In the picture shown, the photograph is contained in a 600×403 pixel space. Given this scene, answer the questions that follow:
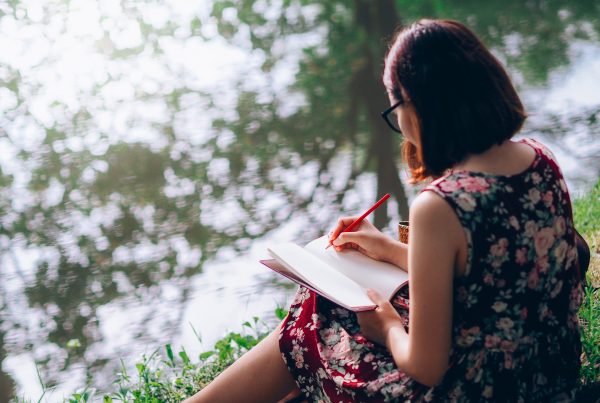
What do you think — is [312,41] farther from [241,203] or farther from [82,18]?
[241,203]

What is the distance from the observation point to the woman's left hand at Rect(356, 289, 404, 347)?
153 centimetres

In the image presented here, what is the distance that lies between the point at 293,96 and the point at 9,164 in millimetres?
2037

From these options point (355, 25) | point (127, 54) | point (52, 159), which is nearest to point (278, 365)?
point (52, 159)

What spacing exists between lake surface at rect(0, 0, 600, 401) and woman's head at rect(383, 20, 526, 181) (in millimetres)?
1938

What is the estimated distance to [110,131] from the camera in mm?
5223

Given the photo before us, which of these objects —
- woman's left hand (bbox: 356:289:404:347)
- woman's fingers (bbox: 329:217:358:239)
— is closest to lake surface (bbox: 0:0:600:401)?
woman's fingers (bbox: 329:217:358:239)

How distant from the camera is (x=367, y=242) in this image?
6.04 feet

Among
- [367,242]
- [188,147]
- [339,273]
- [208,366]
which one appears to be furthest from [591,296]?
[188,147]

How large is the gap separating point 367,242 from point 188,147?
10.7 feet

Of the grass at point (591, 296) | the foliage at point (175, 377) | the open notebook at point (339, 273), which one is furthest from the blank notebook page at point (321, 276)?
the foliage at point (175, 377)

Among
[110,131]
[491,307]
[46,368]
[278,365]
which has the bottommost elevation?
[46,368]

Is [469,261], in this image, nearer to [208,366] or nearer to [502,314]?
[502,314]

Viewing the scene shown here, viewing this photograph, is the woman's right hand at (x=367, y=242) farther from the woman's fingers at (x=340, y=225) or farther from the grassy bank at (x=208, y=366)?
the grassy bank at (x=208, y=366)

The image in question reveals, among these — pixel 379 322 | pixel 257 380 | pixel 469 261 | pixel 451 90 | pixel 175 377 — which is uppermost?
pixel 451 90
